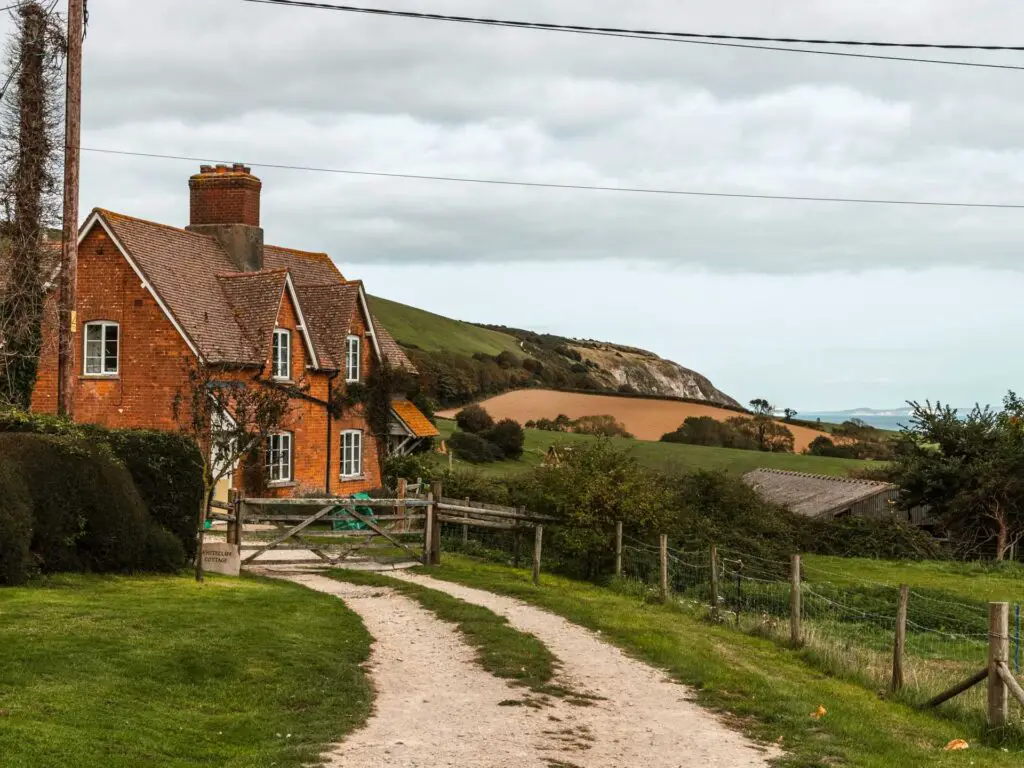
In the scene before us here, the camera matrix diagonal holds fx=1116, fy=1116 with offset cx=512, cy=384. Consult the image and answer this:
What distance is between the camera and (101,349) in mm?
37312

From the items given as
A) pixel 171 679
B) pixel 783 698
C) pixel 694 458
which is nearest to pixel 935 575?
pixel 783 698

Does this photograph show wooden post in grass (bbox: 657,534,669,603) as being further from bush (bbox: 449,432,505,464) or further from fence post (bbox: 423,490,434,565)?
bush (bbox: 449,432,505,464)

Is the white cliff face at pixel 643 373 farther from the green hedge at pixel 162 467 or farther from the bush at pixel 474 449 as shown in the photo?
the green hedge at pixel 162 467

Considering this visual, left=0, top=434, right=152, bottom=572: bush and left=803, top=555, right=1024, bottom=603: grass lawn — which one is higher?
left=0, top=434, right=152, bottom=572: bush

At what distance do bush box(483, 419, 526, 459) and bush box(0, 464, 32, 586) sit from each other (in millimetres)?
48021

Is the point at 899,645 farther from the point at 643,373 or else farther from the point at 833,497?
the point at 643,373

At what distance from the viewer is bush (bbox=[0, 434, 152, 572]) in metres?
20.8

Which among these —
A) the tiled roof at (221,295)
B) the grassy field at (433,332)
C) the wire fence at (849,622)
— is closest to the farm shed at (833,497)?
the wire fence at (849,622)

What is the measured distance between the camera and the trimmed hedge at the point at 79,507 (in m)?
20.8

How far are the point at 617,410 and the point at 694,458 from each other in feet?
56.2

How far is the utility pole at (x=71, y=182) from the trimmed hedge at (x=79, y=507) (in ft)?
7.07

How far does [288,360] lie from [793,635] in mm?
25052

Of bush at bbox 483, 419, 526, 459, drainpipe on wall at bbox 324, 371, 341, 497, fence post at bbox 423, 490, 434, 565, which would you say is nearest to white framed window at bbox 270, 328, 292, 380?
drainpipe on wall at bbox 324, 371, 341, 497

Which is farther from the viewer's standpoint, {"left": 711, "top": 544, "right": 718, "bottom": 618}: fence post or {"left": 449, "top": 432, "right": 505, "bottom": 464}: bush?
{"left": 449, "top": 432, "right": 505, "bottom": 464}: bush
